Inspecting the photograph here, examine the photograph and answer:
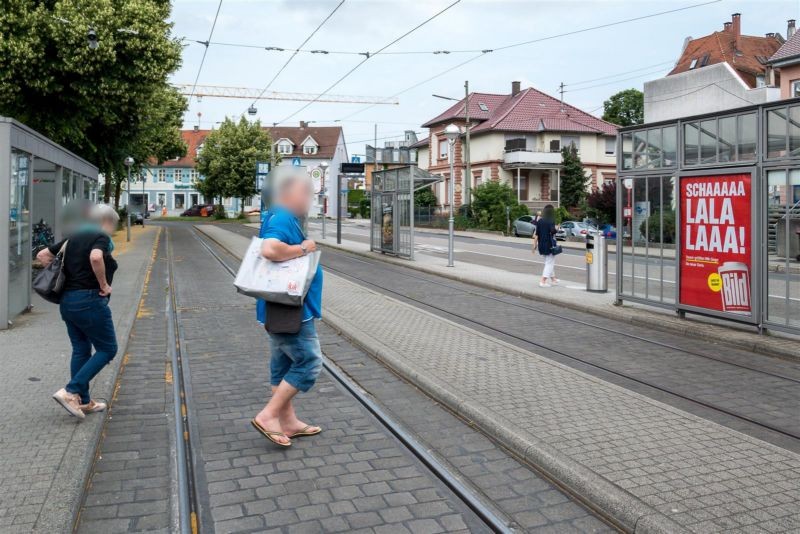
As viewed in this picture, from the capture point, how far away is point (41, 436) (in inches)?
209

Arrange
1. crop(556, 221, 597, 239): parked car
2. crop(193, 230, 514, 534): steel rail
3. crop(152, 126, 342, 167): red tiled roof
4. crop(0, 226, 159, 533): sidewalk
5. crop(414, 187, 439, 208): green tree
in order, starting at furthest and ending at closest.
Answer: crop(152, 126, 342, 167): red tiled roof, crop(414, 187, 439, 208): green tree, crop(556, 221, 597, 239): parked car, crop(193, 230, 514, 534): steel rail, crop(0, 226, 159, 533): sidewalk

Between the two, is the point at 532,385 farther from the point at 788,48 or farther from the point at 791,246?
the point at 788,48

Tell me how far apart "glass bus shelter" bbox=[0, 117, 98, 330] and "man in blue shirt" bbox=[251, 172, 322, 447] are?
237 inches

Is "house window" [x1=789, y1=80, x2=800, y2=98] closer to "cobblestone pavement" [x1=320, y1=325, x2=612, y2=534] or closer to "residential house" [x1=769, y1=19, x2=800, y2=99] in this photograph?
"residential house" [x1=769, y1=19, x2=800, y2=99]

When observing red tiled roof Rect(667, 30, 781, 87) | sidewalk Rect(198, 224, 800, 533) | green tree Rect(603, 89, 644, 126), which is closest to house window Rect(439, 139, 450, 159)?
red tiled roof Rect(667, 30, 781, 87)

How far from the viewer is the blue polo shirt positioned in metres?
4.90

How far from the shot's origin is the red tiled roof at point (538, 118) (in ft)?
185

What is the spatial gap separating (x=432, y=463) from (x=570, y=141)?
179 ft

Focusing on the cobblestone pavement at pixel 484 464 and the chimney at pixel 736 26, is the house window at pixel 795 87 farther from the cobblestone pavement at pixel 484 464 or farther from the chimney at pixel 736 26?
the chimney at pixel 736 26

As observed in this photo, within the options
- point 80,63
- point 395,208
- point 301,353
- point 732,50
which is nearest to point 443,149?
point 732,50

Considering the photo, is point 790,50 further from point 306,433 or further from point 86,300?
point 86,300

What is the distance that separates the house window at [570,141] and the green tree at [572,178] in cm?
36

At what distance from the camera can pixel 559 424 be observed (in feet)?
18.6

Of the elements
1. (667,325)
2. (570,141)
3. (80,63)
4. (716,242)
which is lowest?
(667,325)
